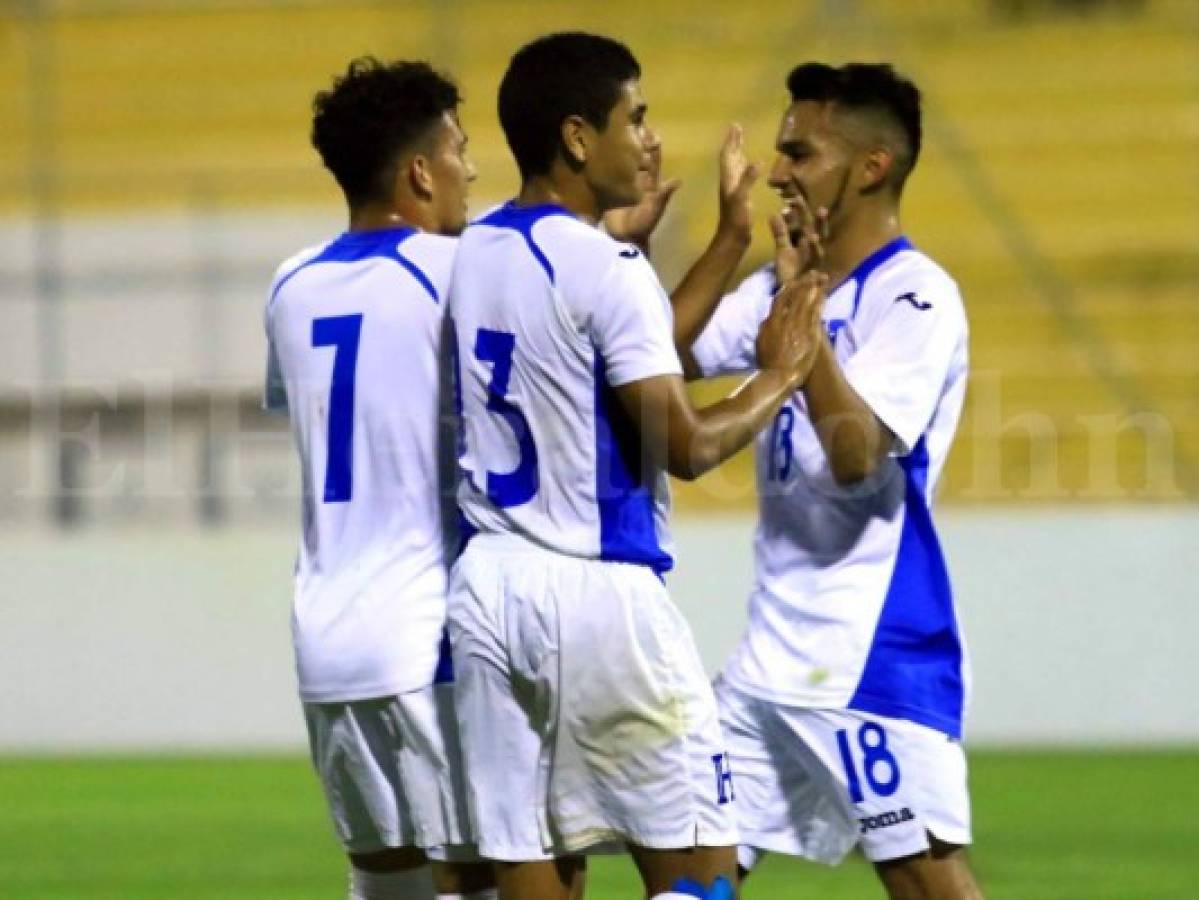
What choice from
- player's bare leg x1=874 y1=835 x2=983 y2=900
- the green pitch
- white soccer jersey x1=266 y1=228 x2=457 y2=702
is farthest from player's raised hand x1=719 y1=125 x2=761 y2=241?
the green pitch

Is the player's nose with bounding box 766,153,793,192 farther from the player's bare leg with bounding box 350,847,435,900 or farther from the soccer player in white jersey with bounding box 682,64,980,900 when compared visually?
the player's bare leg with bounding box 350,847,435,900

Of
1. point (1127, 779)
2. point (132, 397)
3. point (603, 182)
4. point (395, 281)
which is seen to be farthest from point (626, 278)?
point (132, 397)

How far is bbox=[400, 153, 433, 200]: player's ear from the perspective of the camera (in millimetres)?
5594

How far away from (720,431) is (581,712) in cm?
61

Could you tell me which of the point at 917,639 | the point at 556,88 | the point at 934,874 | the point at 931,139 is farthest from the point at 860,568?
the point at 931,139

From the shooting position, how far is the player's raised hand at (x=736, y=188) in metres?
5.83

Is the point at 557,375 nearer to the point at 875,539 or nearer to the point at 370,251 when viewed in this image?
the point at 370,251

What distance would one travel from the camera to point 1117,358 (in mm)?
14547

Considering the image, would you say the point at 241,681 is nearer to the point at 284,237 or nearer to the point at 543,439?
the point at 284,237

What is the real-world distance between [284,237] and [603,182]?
9.46 m

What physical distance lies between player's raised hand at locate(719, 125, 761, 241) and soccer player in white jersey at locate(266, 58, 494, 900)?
622 millimetres

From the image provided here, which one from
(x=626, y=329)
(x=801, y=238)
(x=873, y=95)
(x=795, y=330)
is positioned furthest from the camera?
(x=873, y=95)

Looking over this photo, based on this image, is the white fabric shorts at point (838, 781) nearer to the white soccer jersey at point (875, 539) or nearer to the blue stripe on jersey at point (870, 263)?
the white soccer jersey at point (875, 539)

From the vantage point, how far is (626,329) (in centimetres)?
496
